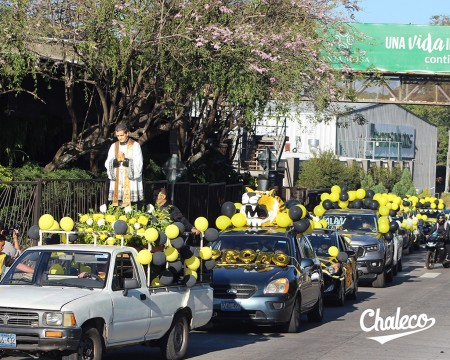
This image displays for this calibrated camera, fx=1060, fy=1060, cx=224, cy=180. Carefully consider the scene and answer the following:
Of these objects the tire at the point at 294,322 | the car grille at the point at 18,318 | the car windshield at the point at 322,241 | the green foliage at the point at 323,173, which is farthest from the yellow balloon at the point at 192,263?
the green foliage at the point at 323,173

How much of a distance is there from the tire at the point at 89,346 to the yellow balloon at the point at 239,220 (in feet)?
23.3

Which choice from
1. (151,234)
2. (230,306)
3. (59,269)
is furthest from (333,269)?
(59,269)

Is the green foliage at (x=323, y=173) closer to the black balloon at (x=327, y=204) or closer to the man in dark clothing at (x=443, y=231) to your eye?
the man in dark clothing at (x=443, y=231)

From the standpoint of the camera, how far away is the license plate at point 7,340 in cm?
1124

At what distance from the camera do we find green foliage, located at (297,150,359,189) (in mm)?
56156

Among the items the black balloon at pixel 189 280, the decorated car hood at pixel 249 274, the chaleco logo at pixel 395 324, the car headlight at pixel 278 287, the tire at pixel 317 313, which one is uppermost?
the black balloon at pixel 189 280

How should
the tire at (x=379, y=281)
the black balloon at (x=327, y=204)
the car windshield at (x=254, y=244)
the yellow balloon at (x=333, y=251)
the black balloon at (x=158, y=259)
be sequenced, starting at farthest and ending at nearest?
the black balloon at (x=327, y=204)
the tire at (x=379, y=281)
the yellow balloon at (x=333, y=251)
the car windshield at (x=254, y=244)
the black balloon at (x=158, y=259)

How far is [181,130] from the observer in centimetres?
3347

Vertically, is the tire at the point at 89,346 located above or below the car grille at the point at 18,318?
below

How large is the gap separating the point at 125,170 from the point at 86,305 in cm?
371

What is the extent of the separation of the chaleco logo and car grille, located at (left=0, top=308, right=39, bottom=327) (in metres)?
6.60

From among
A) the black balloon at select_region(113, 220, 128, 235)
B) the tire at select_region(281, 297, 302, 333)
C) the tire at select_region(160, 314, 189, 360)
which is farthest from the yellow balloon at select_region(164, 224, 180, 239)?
the tire at select_region(281, 297, 302, 333)

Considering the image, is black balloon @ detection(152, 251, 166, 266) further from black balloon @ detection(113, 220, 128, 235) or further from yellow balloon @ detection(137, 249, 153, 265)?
black balloon @ detection(113, 220, 128, 235)

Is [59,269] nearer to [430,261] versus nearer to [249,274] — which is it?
[249,274]
